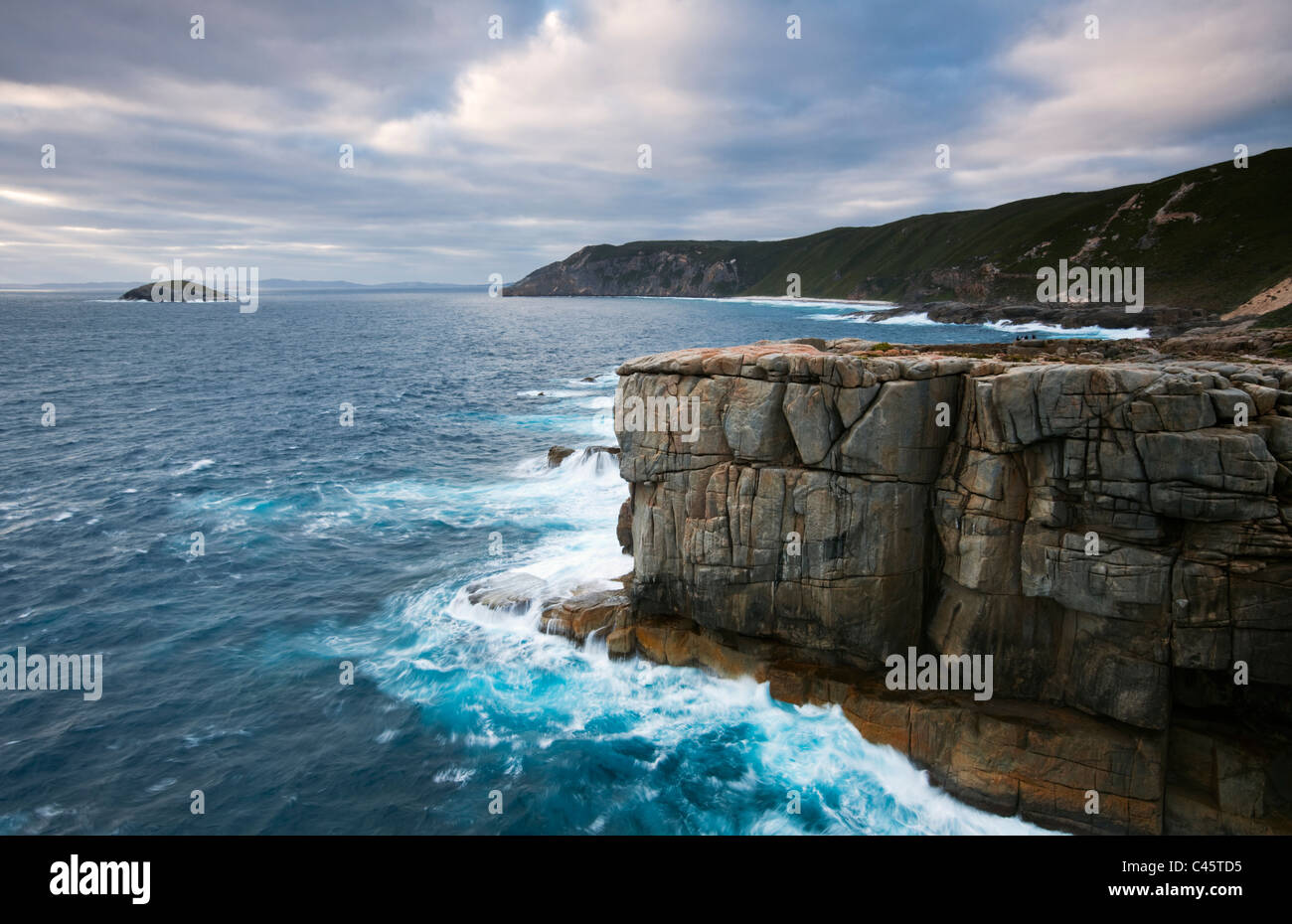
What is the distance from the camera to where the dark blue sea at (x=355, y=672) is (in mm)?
20172

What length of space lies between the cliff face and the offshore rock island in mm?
58

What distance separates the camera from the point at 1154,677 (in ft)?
60.2

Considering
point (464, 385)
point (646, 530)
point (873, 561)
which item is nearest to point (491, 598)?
point (646, 530)

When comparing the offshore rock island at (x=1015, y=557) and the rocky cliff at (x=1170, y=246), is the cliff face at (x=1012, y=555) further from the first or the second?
the rocky cliff at (x=1170, y=246)

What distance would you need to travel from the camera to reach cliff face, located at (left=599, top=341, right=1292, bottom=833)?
17297 millimetres

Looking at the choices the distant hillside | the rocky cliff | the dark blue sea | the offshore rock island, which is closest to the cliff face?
the offshore rock island

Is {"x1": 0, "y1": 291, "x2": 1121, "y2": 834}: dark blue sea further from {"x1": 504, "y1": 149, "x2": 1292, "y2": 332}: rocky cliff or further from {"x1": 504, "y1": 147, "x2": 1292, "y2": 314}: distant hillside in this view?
{"x1": 504, "y1": 147, "x2": 1292, "y2": 314}: distant hillside

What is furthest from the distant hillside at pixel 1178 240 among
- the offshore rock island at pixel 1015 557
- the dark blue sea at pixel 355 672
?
the dark blue sea at pixel 355 672

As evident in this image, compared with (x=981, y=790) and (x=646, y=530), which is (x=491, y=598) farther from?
(x=981, y=790)

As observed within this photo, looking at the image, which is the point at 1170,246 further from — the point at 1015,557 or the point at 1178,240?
the point at 1015,557

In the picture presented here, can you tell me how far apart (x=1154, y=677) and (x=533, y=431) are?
5045 centimetres

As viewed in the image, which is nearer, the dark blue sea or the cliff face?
the cliff face

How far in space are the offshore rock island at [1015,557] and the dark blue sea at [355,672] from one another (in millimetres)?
2268
